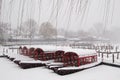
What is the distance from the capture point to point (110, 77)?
21.4ft

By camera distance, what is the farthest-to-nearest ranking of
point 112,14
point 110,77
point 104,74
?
1. point 104,74
2. point 110,77
3. point 112,14

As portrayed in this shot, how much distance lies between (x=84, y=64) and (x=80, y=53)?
25.8 inches

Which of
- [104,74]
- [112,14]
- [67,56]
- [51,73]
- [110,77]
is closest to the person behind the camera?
[112,14]

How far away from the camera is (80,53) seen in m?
8.02

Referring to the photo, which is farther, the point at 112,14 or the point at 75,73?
the point at 75,73

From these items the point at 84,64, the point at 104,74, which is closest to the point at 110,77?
the point at 104,74

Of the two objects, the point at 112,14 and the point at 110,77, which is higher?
the point at 112,14

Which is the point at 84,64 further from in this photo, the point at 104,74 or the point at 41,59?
the point at 41,59

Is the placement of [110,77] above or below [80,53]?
below

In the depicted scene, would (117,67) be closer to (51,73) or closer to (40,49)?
(51,73)

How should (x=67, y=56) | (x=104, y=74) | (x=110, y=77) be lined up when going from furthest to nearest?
(x=67, y=56) → (x=104, y=74) → (x=110, y=77)

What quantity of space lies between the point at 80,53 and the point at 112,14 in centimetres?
506

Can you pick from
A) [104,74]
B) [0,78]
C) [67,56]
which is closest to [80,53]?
[67,56]

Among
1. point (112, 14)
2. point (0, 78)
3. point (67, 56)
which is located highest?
point (112, 14)
